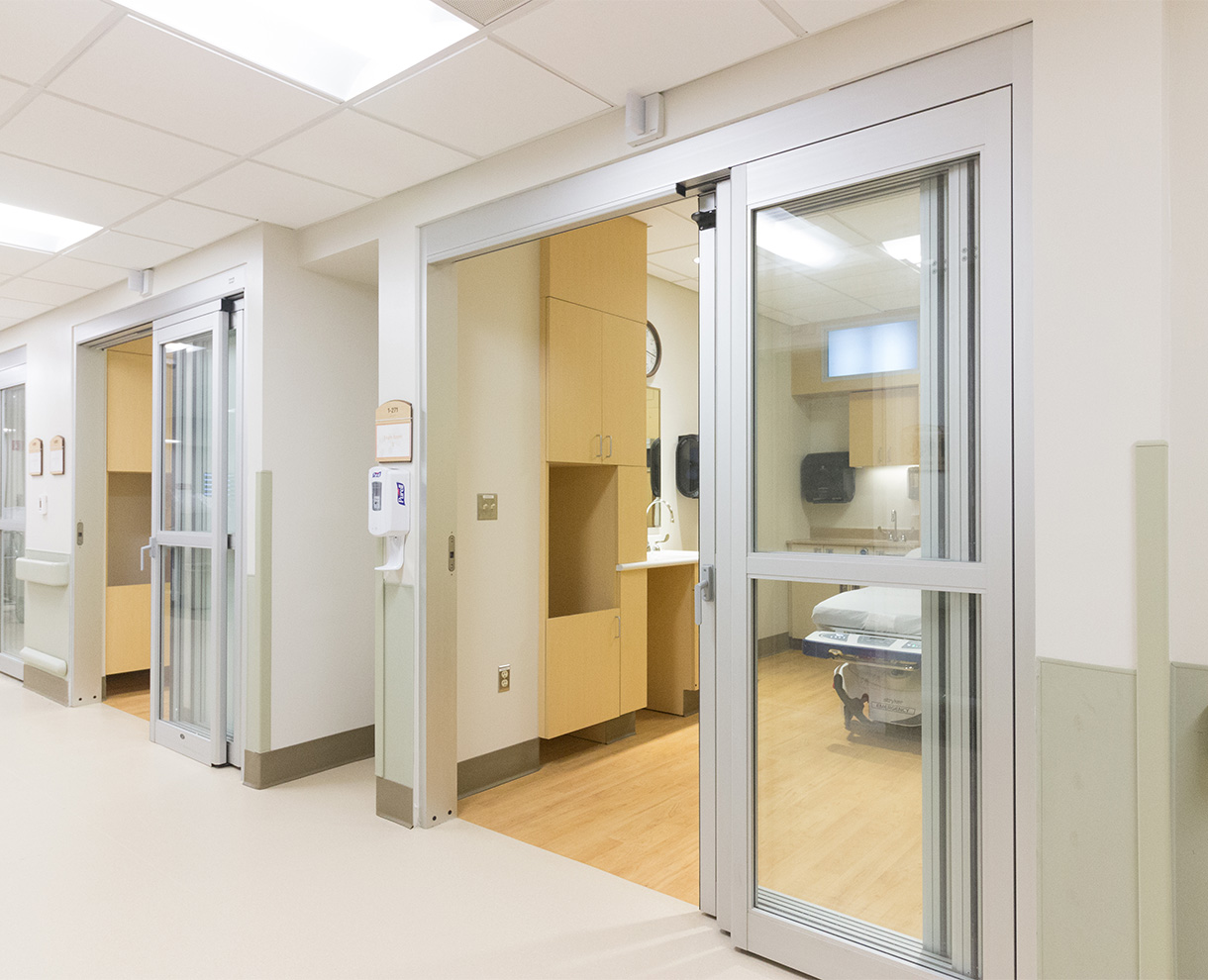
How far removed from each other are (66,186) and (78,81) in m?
1.05

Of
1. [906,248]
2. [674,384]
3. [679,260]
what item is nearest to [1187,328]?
[906,248]

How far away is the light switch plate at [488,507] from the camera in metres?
3.65

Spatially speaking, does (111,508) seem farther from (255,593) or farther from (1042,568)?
(1042,568)

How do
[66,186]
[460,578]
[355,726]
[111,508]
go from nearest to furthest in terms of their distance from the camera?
[66,186] → [460,578] → [355,726] → [111,508]

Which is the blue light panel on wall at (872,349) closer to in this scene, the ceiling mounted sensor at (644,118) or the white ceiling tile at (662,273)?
the ceiling mounted sensor at (644,118)

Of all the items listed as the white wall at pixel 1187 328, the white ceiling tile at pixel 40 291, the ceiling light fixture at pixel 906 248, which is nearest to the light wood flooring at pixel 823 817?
the white wall at pixel 1187 328

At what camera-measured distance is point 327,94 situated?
2.53 m

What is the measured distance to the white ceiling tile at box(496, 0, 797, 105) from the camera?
2.07m

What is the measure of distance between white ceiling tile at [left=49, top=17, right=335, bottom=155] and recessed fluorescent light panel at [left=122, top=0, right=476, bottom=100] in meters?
0.06

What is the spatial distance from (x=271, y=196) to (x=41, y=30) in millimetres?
1218

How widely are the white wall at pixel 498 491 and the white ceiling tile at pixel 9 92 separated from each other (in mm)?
1584

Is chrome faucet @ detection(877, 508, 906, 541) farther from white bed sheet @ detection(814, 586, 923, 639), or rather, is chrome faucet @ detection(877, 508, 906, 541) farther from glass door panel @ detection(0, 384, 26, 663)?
glass door panel @ detection(0, 384, 26, 663)

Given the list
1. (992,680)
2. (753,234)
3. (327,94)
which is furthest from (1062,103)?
(327,94)

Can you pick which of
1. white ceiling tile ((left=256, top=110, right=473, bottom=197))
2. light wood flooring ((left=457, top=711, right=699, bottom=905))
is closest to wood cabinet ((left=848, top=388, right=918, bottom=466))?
light wood flooring ((left=457, top=711, right=699, bottom=905))
